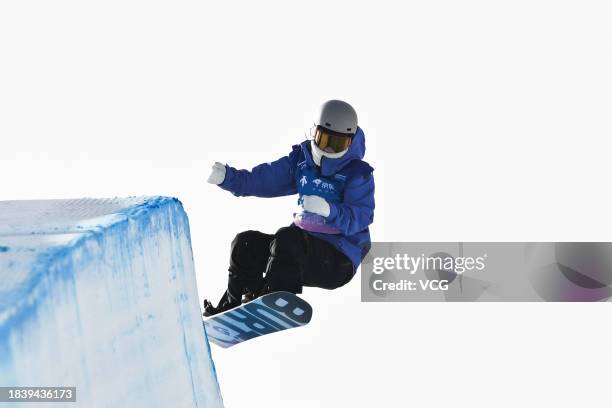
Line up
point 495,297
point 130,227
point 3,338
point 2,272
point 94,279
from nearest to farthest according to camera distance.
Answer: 1. point 3,338
2. point 2,272
3. point 94,279
4. point 130,227
5. point 495,297

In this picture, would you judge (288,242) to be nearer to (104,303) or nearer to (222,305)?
(222,305)

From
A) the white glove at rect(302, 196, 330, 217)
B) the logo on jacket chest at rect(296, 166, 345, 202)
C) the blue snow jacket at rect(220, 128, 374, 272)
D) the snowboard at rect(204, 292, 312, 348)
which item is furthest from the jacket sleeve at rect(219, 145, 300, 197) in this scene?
the snowboard at rect(204, 292, 312, 348)

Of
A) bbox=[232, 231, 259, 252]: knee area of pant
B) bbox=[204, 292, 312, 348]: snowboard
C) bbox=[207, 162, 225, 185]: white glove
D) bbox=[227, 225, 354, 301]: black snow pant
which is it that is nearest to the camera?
bbox=[204, 292, 312, 348]: snowboard

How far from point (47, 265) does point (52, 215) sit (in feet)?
2.08

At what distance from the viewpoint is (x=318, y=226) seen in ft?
18.1

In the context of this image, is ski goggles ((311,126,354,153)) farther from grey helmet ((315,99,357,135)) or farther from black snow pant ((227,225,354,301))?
black snow pant ((227,225,354,301))

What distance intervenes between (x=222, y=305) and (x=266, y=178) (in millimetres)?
869

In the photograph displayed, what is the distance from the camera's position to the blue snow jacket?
5.41m

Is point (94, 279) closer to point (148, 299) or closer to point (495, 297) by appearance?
point (148, 299)

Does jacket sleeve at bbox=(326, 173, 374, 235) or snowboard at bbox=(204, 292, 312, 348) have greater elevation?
jacket sleeve at bbox=(326, 173, 374, 235)

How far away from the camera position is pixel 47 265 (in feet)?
8.06

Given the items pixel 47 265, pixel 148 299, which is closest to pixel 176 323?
pixel 148 299

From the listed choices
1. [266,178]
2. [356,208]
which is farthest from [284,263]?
[266,178]

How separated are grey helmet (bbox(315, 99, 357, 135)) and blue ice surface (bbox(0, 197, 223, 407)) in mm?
1973
